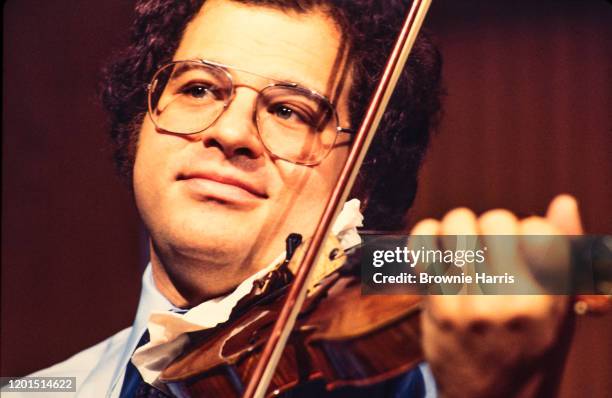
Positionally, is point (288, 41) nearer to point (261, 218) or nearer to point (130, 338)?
point (261, 218)

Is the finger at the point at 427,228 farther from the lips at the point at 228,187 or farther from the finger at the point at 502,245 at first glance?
the lips at the point at 228,187

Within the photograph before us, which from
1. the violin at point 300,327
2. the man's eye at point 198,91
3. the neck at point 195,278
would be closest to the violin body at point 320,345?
the violin at point 300,327

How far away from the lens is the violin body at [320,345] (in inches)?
36.4

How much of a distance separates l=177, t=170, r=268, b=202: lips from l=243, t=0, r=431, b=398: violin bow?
0.71 ft

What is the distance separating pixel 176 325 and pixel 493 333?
0.52 meters

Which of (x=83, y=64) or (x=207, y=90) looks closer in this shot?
(x=207, y=90)

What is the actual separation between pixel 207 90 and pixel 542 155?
58 cm

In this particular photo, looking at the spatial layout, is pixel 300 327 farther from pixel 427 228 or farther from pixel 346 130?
pixel 346 130

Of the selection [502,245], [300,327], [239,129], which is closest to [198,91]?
[239,129]

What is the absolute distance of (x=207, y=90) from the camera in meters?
1.24

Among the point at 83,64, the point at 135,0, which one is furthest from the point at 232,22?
the point at 83,64

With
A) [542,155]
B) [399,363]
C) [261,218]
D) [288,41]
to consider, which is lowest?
[399,363]

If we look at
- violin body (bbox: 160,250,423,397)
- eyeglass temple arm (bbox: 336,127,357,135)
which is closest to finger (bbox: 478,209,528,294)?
violin body (bbox: 160,250,423,397)

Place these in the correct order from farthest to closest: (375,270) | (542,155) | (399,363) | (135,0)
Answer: (135,0), (542,155), (375,270), (399,363)
